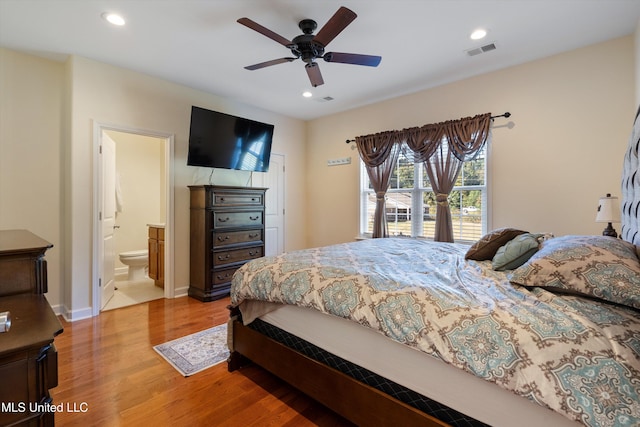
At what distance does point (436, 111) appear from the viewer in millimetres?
3811

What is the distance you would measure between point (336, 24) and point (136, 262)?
14.3 feet

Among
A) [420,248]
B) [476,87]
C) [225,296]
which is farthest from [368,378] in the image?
[476,87]

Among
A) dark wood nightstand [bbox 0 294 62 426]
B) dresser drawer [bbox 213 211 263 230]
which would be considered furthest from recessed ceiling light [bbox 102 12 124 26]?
dark wood nightstand [bbox 0 294 62 426]

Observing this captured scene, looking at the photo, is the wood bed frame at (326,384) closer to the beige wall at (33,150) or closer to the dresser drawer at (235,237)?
the dresser drawer at (235,237)

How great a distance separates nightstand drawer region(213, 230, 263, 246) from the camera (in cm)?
374

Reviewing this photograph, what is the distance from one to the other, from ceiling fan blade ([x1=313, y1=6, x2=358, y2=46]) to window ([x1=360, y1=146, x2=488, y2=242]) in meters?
2.20

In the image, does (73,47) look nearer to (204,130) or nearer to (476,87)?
(204,130)

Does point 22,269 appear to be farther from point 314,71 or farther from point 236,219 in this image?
point 236,219

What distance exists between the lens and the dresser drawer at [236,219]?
3736 mm

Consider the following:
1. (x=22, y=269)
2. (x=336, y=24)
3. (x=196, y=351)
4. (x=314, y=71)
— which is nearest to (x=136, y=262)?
(x=196, y=351)

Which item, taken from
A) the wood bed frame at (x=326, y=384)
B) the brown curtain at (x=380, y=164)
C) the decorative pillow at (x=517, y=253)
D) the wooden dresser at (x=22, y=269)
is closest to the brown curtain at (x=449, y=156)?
the brown curtain at (x=380, y=164)

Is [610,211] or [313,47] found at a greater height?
[313,47]

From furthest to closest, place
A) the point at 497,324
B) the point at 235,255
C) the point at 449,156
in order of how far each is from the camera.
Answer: the point at 235,255, the point at 449,156, the point at 497,324

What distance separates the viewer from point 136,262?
4.50 meters
